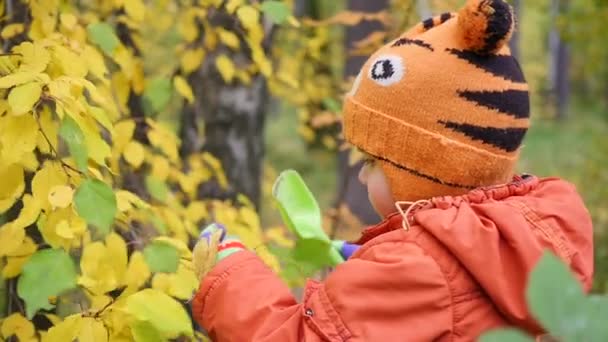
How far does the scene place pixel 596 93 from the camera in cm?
3266

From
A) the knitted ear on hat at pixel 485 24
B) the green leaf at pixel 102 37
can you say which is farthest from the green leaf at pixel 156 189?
the knitted ear on hat at pixel 485 24

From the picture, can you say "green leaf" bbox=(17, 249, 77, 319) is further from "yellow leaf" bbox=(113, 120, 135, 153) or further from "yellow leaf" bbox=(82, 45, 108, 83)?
"yellow leaf" bbox=(113, 120, 135, 153)

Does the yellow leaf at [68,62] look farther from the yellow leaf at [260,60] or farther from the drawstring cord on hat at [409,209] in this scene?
the yellow leaf at [260,60]

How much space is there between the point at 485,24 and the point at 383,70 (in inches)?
8.9

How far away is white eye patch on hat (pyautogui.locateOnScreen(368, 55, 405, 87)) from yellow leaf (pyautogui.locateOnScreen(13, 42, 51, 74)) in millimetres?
649

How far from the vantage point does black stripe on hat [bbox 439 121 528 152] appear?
1.67 meters

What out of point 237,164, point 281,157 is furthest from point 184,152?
point 281,157

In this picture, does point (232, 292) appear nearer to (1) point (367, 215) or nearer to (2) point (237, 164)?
(2) point (237, 164)

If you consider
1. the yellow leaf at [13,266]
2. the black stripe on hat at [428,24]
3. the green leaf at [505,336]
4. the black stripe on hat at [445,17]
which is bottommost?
the yellow leaf at [13,266]

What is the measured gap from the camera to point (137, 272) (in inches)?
74.4

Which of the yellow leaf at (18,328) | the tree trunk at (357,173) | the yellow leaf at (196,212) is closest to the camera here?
the yellow leaf at (18,328)

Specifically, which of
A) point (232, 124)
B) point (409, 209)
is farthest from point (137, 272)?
point (232, 124)

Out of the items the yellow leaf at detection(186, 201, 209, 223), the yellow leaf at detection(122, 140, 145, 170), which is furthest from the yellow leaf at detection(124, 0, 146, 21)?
the yellow leaf at detection(186, 201, 209, 223)

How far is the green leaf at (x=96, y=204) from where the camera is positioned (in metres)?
1.48
